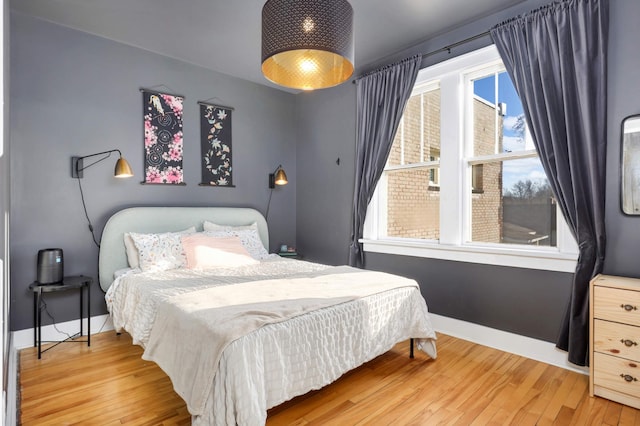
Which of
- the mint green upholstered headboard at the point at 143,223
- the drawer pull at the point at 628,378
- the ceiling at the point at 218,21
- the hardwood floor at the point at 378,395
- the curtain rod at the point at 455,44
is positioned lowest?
the hardwood floor at the point at 378,395

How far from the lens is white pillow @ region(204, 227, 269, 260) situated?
3.57 meters

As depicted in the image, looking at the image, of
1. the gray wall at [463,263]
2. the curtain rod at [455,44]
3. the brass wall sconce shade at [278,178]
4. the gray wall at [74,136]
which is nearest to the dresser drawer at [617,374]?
the gray wall at [463,263]

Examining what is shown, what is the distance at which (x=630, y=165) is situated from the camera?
2.31 metres

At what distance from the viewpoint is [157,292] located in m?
2.33

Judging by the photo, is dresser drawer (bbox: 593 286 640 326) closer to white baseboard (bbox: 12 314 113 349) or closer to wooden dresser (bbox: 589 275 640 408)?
wooden dresser (bbox: 589 275 640 408)

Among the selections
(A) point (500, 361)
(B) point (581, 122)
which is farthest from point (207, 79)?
(A) point (500, 361)

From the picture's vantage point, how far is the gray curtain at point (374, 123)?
351 cm

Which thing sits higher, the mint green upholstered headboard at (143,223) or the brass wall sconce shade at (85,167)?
the brass wall sconce shade at (85,167)

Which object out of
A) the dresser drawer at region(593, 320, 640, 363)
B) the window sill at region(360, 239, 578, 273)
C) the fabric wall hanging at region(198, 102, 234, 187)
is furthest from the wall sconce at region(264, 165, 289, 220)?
the dresser drawer at region(593, 320, 640, 363)

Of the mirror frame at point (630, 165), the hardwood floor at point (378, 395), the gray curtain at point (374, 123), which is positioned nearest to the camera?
the hardwood floor at point (378, 395)

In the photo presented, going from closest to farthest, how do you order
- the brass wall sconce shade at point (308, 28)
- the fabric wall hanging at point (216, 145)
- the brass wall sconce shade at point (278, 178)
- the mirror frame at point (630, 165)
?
the brass wall sconce shade at point (308, 28) → the mirror frame at point (630, 165) → the fabric wall hanging at point (216, 145) → the brass wall sconce shade at point (278, 178)

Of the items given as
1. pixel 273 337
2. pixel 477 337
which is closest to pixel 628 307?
pixel 477 337

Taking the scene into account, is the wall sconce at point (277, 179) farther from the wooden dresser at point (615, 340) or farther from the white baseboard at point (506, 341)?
the wooden dresser at point (615, 340)

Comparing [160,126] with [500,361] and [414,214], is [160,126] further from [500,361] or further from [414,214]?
[500,361]
